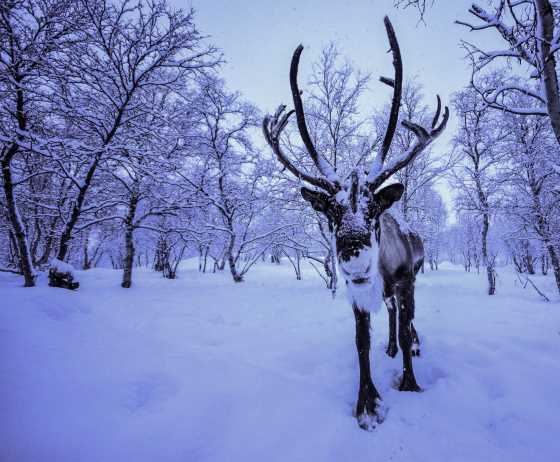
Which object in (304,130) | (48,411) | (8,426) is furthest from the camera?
(304,130)

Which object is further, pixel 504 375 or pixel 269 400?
pixel 504 375

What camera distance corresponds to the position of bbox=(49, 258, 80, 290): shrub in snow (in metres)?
6.29

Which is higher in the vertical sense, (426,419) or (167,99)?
(167,99)

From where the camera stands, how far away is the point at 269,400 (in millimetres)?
2441

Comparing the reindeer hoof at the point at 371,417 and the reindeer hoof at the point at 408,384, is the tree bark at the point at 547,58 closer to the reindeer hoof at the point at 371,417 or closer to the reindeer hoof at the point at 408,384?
the reindeer hoof at the point at 408,384

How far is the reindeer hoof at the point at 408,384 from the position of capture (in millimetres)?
2698

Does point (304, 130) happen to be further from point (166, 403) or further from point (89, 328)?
point (89, 328)

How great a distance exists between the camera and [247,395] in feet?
8.16

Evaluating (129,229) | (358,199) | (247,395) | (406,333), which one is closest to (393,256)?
(406,333)

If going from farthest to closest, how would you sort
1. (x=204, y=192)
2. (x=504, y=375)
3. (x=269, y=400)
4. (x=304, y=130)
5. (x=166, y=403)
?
(x=204, y=192) < (x=304, y=130) < (x=504, y=375) < (x=269, y=400) < (x=166, y=403)

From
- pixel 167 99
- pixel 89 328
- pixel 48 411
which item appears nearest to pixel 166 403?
pixel 48 411

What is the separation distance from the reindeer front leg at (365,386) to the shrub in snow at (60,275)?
744 cm

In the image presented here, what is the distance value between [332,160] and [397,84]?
6.85m

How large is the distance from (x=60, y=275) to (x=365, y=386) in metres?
7.63
